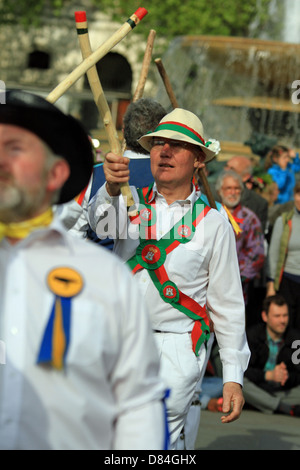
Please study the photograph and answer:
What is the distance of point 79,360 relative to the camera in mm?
2594

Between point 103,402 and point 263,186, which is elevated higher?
point 263,186

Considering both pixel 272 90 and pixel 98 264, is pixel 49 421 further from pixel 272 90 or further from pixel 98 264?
pixel 272 90

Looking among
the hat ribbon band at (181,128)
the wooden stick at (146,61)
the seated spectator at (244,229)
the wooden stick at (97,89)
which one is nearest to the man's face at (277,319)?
the seated spectator at (244,229)

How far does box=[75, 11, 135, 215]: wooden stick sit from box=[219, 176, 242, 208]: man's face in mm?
4493

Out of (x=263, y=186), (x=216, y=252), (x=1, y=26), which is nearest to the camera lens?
(x=216, y=252)

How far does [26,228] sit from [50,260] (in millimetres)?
109

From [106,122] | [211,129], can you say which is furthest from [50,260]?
[211,129]

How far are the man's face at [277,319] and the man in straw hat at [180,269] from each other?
13.2ft

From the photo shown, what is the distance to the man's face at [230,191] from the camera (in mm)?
8953

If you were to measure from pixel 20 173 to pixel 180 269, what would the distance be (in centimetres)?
224

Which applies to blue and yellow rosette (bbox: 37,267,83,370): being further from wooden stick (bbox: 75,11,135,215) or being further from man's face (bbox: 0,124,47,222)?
wooden stick (bbox: 75,11,135,215)

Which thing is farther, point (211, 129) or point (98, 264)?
point (211, 129)

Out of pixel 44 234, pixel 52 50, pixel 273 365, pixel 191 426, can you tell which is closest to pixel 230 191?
pixel 273 365

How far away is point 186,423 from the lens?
17.3ft
